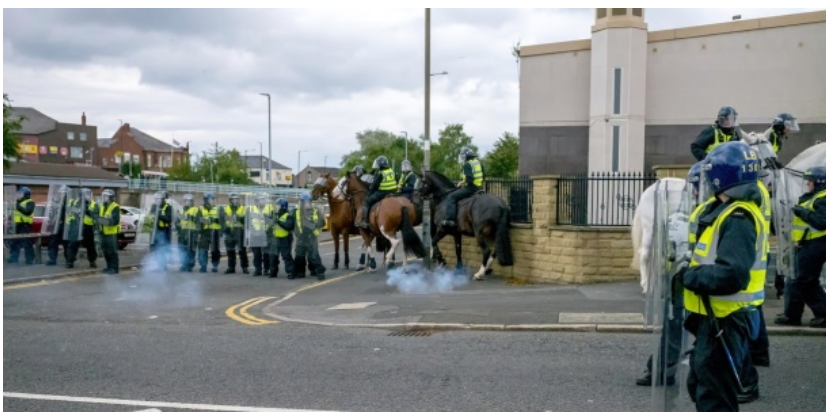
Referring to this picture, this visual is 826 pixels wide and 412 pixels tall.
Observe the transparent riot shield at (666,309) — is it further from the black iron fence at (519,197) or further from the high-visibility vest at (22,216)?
the high-visibility vest at (22,216)

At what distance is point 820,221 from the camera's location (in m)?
8.30

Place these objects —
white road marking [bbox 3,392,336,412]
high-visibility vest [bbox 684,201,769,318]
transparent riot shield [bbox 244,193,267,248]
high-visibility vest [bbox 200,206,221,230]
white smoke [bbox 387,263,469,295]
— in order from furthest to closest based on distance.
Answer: high-visibility vest [bbox 200,206,221,230] < transparent riot shield [bbox 244,193,267,248] < white smoke [bbox 387,263,469,295] < white road marking [bbox 3,392,336,412] < high-visibility vest [bbox 684,201,769,318]

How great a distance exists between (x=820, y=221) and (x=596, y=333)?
2.80 m

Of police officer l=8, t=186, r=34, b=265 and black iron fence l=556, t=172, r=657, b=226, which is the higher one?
black iron fence l=556, t=172, r=657, b=226

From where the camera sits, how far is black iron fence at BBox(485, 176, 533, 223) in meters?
15.5

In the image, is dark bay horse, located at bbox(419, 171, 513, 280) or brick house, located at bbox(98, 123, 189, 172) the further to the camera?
brick house, located at bbox(98, 123, 189, 172)

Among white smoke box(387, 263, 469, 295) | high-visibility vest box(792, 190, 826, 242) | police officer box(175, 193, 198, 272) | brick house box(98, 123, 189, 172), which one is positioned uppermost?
brick house box(98, 123, 189, 172)

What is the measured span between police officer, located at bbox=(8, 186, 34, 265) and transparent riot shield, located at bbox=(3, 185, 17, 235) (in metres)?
0.43

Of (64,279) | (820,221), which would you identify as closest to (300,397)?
(820,221)

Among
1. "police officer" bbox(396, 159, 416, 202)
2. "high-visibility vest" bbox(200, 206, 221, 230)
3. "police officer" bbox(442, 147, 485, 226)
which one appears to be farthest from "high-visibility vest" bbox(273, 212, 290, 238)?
"police officer" bbox(442, 147, 485, 226)

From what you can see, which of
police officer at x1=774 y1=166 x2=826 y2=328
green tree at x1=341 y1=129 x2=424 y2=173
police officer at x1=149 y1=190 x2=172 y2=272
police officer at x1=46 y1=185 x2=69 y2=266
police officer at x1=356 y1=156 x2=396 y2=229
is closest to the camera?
police officer at x1=774 y1=166 x2=826 y2=328

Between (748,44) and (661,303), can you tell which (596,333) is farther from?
(748,44)

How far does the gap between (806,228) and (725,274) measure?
524 cm

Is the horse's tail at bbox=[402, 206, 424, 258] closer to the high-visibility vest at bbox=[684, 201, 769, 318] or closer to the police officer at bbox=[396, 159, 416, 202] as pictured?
the police officer at bbox=[396, 159, 416, 202]
